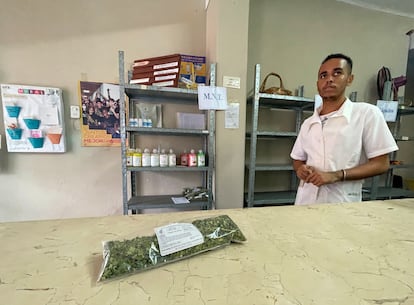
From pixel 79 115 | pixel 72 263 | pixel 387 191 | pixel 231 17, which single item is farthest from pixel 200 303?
pixel 387 191

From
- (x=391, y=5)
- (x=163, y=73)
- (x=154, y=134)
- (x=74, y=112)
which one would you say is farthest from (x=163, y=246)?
(x=391, y=5)

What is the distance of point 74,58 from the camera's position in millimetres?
1517

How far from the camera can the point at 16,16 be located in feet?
4.66

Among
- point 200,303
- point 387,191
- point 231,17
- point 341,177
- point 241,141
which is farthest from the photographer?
point 387,191

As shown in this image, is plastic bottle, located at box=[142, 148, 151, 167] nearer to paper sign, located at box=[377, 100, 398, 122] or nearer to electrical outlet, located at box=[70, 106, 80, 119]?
electrical outlet, located at box=[70, 106, 80, 119]

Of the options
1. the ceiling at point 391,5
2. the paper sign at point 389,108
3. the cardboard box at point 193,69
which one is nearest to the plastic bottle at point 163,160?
the cardboard box at point 193,69

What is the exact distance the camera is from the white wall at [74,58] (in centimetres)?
144

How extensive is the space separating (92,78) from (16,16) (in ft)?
2.16

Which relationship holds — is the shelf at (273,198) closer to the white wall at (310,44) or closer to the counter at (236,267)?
the white wall at (310,44)

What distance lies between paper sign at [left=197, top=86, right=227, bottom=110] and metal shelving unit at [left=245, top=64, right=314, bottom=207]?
0.27m

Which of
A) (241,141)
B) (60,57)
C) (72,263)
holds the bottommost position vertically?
(72,263)

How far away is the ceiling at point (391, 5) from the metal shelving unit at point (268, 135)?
1297 mm

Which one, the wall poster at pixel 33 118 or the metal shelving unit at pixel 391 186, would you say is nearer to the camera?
the wall poster at pixel 33 118

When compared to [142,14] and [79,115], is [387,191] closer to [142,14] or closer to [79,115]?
[142,14]
